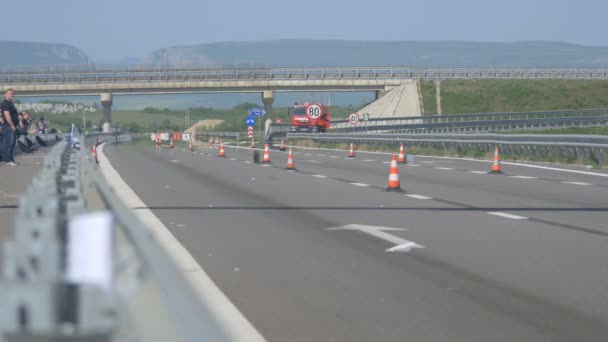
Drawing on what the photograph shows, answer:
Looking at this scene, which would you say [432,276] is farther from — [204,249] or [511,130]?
[511,130]

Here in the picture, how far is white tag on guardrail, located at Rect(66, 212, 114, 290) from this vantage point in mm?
3154

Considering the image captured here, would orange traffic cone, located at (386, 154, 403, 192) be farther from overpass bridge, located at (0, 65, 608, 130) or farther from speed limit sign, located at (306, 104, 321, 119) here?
overpass bridge, located at (0, 65, 608, 130)

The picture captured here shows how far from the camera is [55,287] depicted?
10.4 feet

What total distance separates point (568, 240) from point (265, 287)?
4.63 meters

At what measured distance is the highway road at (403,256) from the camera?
749cm

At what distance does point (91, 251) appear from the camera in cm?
321

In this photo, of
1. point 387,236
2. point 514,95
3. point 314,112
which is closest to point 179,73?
Answer: point 314,112

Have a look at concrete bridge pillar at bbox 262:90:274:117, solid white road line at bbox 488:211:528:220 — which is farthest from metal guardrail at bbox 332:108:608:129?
solid white road line at bbox 488:211:528:220

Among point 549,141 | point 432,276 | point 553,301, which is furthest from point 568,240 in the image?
point 549,141

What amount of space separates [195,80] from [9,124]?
2911 inches

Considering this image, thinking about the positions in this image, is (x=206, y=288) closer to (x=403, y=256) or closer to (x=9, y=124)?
(x=403, y=256)

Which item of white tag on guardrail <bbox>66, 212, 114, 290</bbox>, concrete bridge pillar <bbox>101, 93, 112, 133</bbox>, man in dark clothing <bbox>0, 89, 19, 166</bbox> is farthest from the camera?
concrete bridge pillar <bbox>101, 93, 112, 133</bbox>

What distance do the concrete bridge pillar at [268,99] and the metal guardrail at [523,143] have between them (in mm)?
50375

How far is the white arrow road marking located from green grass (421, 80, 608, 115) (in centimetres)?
8824
